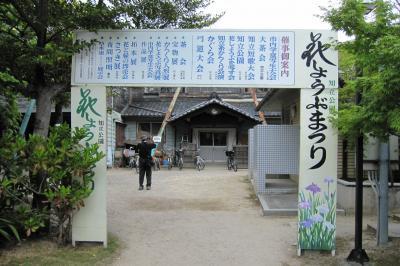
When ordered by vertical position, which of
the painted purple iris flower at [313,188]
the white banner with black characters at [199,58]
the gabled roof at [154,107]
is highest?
the gabled roof at [154,107]

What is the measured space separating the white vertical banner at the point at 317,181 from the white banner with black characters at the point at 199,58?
0.63m

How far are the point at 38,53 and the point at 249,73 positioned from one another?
11.0 feet

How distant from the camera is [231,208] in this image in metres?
11.6

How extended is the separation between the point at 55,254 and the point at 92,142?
5.97 ft

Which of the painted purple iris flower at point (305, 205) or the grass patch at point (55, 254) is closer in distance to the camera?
the grass patch at point (55, 254)

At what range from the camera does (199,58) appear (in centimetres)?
718

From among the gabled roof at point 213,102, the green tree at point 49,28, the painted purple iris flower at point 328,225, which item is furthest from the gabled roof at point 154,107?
the painted purple iris flower at point 328,225

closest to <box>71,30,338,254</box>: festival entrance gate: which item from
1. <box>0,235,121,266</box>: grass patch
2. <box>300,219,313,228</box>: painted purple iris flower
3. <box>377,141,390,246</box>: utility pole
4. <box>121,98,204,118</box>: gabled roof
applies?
<box>300,219,313,228</box>: painted purple iris flower

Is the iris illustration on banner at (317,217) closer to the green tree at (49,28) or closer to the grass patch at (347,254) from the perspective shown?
the grass patch at (347,254)

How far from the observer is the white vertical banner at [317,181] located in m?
7.11

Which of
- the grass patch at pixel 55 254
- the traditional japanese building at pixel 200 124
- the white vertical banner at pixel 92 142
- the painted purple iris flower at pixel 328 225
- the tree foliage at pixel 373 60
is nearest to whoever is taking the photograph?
the tree foliage at pixel 373 60

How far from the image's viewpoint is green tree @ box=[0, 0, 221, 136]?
295 inches

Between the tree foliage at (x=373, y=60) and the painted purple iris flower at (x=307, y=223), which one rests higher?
the tree foliage at (x=373, y=60)

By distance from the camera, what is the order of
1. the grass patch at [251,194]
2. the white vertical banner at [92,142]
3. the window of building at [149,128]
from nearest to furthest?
the white vertical banner at [92,142], the grass patch at [251,194], the window of building at [149,128]
